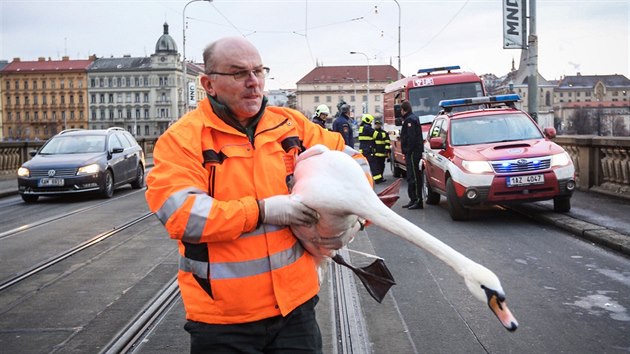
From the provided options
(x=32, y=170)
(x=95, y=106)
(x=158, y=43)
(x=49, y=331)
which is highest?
(x=158, y=43)

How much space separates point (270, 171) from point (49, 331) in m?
3.76

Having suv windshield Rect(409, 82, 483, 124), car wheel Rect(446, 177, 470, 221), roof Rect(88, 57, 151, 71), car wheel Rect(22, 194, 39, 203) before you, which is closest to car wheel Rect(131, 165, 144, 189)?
car wheel Rect(22, 194, 39, 203)

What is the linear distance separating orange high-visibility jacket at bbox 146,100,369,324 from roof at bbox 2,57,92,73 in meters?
138

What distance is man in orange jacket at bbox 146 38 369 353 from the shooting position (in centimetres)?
240

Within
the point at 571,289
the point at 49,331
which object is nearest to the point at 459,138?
the point at 571,289

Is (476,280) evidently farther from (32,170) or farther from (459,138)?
(32,170)

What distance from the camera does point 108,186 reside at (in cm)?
1634

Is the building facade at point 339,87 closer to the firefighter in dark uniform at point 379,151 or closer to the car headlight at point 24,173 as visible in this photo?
the firefighter in dark uniform at point 379,151

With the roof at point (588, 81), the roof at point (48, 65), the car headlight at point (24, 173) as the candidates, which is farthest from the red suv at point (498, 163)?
the roof at point (588, 81)

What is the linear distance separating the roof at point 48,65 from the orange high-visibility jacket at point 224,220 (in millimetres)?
137997

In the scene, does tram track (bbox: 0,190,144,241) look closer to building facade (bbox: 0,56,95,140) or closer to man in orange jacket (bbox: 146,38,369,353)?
man in orange jacket (bbox: 146,38,369,353)

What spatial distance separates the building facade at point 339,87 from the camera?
146375 mm

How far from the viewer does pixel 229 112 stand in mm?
2609

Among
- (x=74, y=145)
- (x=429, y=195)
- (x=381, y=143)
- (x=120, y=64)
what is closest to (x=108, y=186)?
(x=74, y=145)
